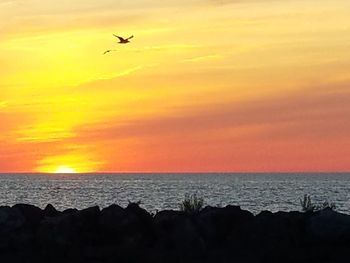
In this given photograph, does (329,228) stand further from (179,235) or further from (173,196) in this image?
(173,196)

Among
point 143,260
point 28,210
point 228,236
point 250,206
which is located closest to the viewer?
point 143,260

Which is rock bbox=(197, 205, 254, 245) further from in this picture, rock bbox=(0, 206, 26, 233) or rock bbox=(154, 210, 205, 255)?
rock bbox=(0, 206, 26, 233)

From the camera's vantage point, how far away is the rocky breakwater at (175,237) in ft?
68.5

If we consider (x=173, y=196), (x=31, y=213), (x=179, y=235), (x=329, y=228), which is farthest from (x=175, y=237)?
(x=173, y=196)

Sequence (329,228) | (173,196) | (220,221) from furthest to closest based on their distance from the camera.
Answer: (173,196), (220,221), (329,228)

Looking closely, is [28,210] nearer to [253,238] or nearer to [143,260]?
[143,260]

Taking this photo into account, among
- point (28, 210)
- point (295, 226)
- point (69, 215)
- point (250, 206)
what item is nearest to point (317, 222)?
point (295, 226)

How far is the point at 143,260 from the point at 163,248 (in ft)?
3.38

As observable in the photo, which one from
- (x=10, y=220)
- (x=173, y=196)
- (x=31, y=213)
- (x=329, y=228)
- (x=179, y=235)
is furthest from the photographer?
(x=173, y=196)

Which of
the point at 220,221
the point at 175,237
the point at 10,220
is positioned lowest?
the point at 175,237

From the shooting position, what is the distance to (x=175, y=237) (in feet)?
71.2

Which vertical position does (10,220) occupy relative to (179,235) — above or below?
above

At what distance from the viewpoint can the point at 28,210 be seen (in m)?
23.9

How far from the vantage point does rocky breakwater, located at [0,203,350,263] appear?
20.9m
